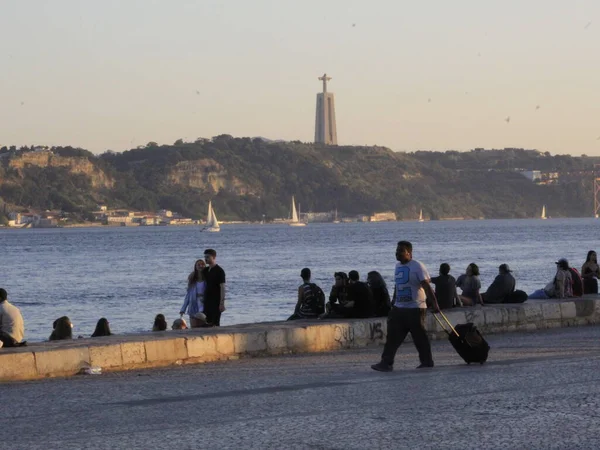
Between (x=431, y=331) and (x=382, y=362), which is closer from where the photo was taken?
(x=382, y=362)

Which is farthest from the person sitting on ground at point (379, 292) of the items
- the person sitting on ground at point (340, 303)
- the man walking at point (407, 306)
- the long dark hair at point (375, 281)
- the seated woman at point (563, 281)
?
the man walking at point (407, 306)

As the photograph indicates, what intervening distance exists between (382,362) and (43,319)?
31.2m

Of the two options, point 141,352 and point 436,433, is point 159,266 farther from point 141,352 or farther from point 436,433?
point 436,433

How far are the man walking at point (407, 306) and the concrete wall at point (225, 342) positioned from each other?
213 cm

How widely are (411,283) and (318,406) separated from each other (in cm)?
318

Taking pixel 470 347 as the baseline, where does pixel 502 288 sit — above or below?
above

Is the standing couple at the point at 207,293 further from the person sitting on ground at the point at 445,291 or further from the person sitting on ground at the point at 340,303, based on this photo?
the person sitting on ground at the point at 445,291

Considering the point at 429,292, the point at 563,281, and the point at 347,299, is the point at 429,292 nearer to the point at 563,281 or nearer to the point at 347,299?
the point at 347,299

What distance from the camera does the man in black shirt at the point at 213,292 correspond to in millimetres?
17016

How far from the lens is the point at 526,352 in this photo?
15188 mm

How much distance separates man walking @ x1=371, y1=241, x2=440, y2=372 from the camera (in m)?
13.1

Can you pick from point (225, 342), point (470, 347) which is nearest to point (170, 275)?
point (225, 342)

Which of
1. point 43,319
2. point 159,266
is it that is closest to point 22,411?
point 43,319

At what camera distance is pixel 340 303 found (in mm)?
17359
